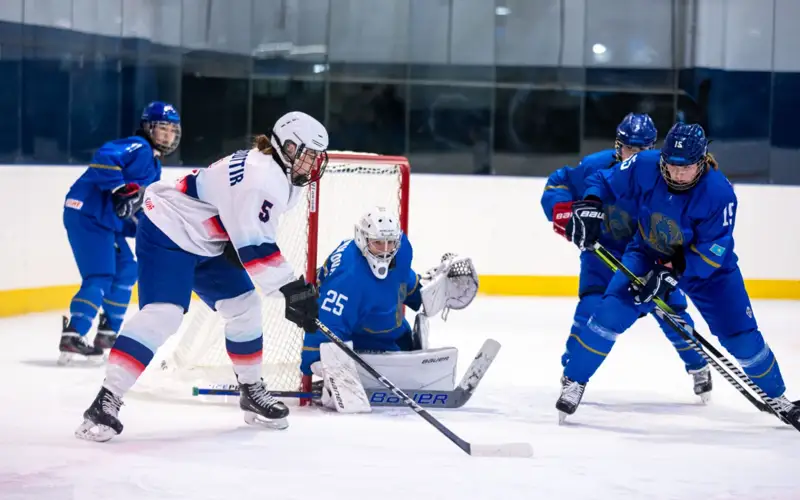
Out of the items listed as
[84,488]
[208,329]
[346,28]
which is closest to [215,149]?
[346,28]

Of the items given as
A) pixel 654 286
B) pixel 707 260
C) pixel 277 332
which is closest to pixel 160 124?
pixel 277 332

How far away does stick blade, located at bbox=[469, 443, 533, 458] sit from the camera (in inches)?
125

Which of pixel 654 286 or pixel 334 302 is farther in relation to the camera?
pixel 334 302

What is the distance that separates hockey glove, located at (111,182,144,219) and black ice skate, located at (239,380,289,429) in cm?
147

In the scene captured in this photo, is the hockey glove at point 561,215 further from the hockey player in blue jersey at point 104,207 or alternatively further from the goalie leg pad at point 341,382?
the hockey player in blue jersey at point 104,207

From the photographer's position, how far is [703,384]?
4242 mm

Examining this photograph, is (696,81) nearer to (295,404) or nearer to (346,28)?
(346,28)

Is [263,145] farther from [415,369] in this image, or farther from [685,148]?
[685,148]

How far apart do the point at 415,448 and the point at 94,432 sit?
914 millimetres

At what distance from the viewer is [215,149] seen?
26.1 ft

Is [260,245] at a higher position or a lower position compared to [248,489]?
higher

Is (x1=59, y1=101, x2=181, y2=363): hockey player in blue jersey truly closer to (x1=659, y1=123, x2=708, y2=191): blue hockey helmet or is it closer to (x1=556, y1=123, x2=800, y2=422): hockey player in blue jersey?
(x1=556, y1=123, x2=800, y2=422): hockey player in blue jersey

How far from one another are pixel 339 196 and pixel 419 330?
42.0 inches

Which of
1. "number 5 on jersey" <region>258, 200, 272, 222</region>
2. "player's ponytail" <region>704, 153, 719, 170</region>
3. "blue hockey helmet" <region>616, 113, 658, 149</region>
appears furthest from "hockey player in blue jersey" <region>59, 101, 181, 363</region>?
"player's ponytail" <region>704, 153, 719, 170</region>
